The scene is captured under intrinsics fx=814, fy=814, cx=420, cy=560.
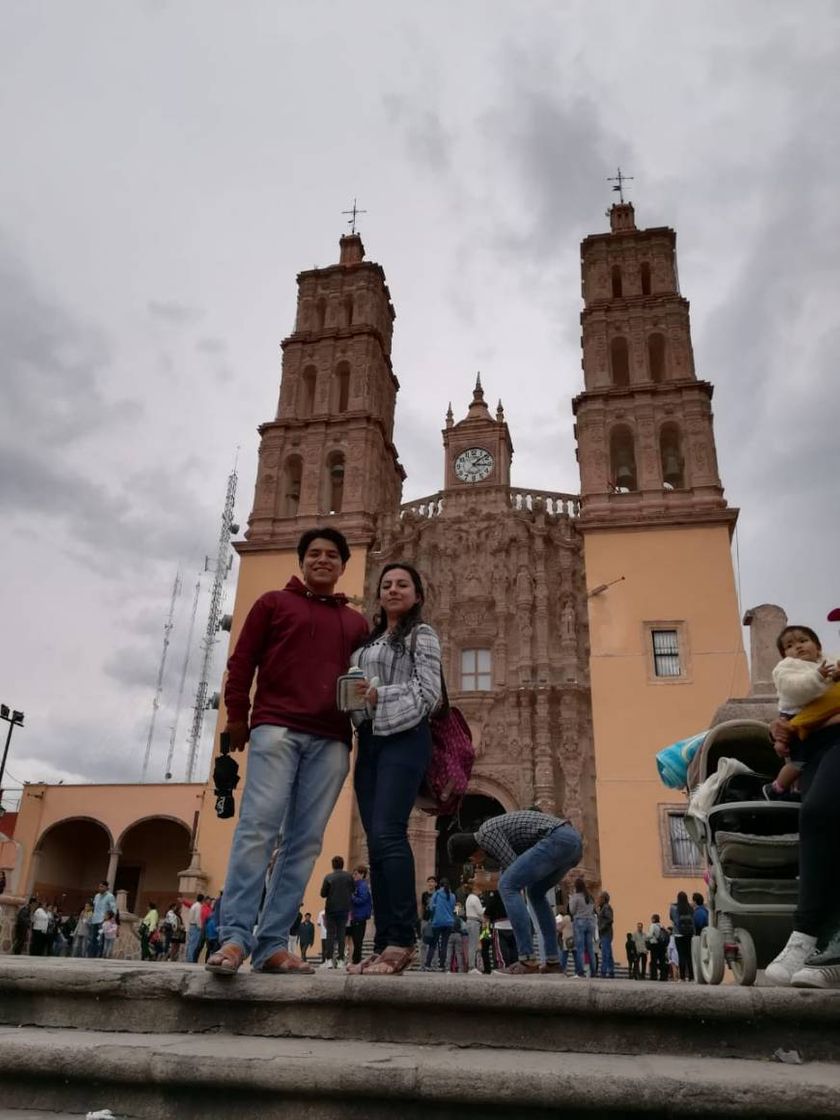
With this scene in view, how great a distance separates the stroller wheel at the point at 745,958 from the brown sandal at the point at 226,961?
2.00 m

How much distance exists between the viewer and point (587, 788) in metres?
16.6

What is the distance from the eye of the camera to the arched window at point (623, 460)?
2055cm

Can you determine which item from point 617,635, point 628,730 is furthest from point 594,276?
point 628,730

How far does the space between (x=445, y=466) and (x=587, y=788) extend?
957 centimetres

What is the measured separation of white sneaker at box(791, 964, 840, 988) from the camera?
2496 mm

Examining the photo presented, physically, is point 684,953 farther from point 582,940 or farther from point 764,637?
point 764,637

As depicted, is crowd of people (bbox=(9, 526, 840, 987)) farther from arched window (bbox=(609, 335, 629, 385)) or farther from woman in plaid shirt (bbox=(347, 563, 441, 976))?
arched window (bbox=(609, 335, 629, 385))

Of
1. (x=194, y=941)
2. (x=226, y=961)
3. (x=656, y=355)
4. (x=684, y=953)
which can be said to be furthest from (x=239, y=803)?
(x=656, y=355)

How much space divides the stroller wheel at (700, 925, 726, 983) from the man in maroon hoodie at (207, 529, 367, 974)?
5.66 ft

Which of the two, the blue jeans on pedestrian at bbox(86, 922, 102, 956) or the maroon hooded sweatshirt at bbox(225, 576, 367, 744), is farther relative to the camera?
the blue jeans on pedestrian at bbox(86, 922, 102, 956)

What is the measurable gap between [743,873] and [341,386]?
69.8 feet

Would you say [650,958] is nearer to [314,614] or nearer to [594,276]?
[314,614]

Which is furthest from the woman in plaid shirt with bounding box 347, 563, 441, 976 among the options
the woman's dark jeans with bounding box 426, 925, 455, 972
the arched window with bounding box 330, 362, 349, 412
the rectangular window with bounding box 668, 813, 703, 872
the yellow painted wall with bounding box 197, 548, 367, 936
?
the arched window with bounding box 330, 362, 349, 412

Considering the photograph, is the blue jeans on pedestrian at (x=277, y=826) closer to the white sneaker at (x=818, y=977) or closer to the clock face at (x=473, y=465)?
the white sneaker at (x=818, y=977)
